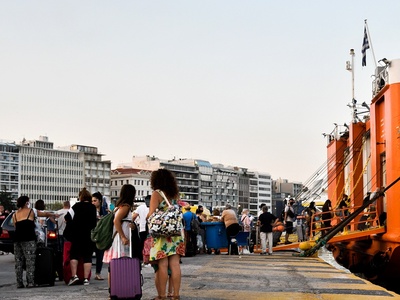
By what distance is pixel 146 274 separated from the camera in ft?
49.8

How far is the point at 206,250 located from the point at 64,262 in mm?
13836

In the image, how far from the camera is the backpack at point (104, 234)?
11320mm

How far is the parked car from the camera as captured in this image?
15133mm

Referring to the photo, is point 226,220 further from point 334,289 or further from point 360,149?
point 334,289

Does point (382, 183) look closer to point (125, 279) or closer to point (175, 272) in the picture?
point (175, 272)

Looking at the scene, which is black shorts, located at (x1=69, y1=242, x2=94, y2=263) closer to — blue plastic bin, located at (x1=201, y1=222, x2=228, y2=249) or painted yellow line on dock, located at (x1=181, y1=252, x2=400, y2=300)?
painted yellow line on dock, located at (x1=181, y1=252, x2=400, y2=300)

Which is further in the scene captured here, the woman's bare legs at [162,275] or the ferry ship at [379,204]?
the ferry ship at [379,204]

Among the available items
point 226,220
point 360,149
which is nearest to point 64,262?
point 226,220

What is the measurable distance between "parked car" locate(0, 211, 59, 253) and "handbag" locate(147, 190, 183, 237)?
5599 millimetres

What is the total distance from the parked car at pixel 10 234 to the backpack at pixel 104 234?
3.47 metres

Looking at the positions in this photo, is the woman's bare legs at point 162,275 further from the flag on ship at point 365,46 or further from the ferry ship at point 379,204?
the flag on ship at point 365,46

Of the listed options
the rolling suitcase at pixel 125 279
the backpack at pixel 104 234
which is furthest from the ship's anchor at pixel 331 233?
the rolling suitcase at pixel 125 279

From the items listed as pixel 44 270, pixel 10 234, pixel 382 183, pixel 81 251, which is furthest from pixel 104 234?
pixel 382 183

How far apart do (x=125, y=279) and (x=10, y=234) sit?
1390 cm
